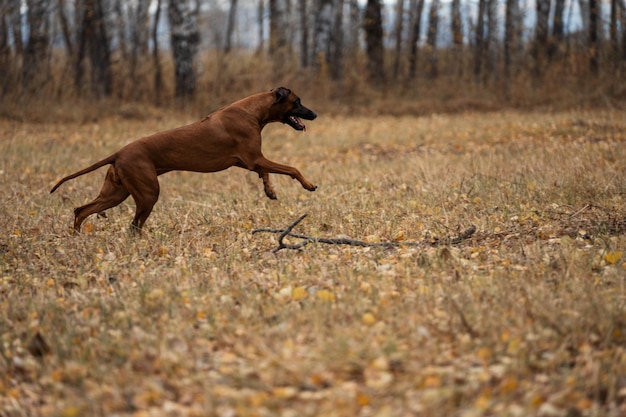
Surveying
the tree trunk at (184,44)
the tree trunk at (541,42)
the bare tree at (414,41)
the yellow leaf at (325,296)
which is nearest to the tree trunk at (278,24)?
the tree trunk at (184,44)

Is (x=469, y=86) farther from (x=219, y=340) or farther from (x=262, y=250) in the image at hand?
(x=219, y=340)

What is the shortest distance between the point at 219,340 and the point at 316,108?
13.3 m

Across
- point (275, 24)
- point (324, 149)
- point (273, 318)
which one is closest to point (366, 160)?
point (324, 149)

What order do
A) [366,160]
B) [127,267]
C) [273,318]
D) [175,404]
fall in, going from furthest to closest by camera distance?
[366,160], [127,267], [273,318], [175,404]

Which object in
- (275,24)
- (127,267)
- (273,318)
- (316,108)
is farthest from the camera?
(275,24)

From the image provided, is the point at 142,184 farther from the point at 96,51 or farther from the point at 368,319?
the point at 96,51

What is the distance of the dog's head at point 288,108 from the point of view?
645 centimetres

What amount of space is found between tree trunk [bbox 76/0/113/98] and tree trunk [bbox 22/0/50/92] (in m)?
0.77

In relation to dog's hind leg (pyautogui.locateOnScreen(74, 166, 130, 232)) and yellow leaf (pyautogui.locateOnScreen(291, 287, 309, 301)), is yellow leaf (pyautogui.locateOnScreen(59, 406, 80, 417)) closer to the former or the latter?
yellow leaf (pyautogui.locateOnScreen(291, 287, 309, 301))

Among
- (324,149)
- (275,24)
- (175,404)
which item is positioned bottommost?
(175,404)

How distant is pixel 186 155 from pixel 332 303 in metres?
2.62

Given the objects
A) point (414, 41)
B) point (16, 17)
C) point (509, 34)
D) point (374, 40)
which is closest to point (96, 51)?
point (16, 17)

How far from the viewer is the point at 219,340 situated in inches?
142

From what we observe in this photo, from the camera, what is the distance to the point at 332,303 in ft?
13.0
